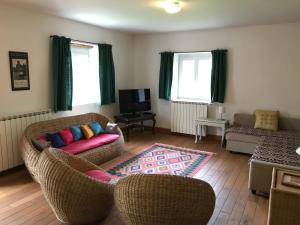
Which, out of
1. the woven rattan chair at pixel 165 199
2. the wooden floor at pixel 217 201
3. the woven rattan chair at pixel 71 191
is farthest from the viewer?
the wooden floor at pixel 217 201

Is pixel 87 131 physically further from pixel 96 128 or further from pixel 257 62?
pixel 257 62

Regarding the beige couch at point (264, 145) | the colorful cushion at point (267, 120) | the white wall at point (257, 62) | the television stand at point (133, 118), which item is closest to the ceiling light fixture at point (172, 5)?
the white wall at point (257, 62)

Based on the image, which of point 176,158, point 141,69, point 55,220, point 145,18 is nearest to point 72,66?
point 145,18

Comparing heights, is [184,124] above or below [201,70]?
below

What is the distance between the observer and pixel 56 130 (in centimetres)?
407

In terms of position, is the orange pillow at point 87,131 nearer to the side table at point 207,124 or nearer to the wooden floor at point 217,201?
the wooden floor at point 217,201

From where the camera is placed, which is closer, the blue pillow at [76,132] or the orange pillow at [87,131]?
the blue pillow at [76,132]

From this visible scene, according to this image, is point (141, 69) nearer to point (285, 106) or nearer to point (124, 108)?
point (124, 108)

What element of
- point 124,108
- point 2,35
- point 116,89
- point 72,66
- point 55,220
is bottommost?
point 55,220

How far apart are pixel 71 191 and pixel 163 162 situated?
2.24 meters

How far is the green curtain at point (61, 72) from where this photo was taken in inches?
164

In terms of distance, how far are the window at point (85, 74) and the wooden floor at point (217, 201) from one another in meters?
1.88

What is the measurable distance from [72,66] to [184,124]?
2832 millimetres

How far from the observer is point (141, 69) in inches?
249
